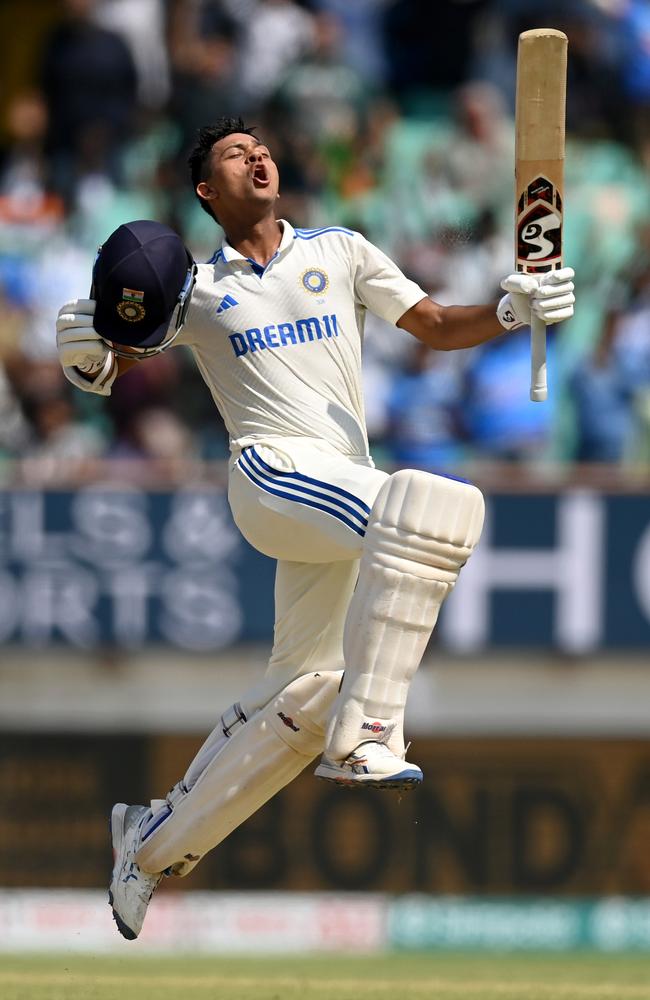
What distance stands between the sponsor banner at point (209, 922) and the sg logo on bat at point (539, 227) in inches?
175

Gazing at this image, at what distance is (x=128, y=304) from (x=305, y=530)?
75 centimetres

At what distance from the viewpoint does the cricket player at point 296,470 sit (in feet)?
16.6

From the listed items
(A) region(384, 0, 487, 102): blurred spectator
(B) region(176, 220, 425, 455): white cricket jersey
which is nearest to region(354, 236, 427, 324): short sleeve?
(B) region(176, 220, 425, 455): white cricket jersey

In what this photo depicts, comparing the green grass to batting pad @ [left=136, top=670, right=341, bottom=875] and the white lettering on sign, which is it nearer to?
batting pad @ [left=136, top=670, right=341, bottom=875]

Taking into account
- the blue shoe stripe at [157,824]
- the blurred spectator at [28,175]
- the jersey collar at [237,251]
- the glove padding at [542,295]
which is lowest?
the blue shoe stripe at [157,824]

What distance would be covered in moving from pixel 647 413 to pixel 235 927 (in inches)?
115

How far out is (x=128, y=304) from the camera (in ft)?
16.8

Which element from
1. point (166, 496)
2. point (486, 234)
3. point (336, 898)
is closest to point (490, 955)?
point (336, 898)

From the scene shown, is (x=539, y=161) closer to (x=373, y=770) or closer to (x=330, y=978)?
(x=373, y=770)

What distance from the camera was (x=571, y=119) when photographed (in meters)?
10.6

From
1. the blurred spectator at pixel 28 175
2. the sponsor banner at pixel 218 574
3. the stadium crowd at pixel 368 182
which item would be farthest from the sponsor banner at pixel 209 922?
the blurred spectator at pixel 28 175

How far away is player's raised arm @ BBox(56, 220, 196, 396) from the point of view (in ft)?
16.8

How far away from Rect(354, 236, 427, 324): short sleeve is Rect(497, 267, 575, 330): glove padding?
42cm

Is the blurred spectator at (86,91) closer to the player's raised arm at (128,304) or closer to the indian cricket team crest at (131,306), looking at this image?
the player's raised arm at (128,304)
